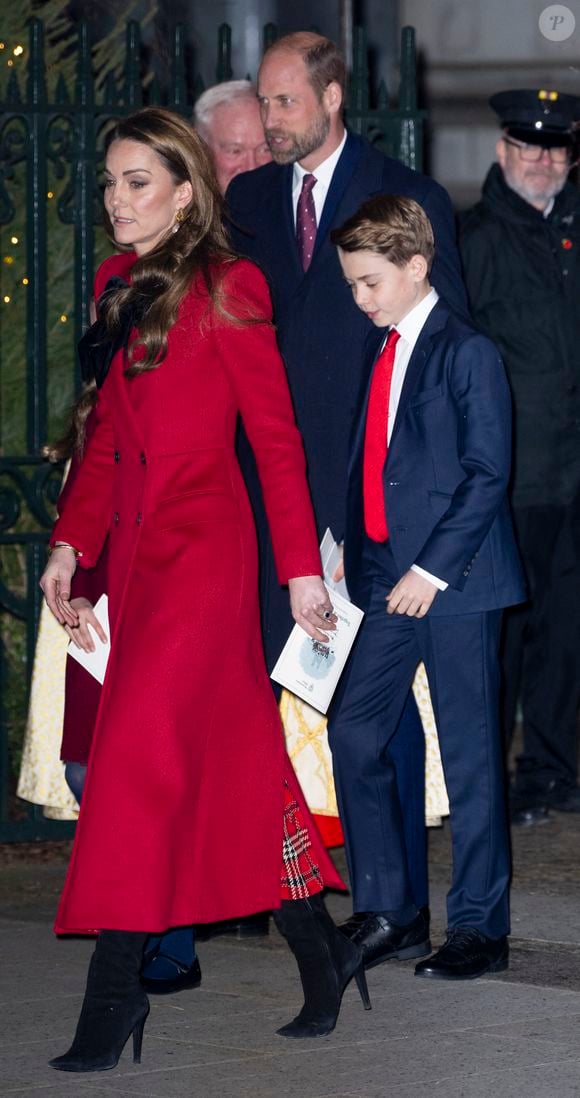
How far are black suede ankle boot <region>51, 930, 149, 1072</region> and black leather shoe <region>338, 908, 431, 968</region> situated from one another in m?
0.91

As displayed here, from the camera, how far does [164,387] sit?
4.19 meters

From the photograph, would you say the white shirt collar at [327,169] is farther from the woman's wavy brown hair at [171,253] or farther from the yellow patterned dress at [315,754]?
the yellow patterned dress at [315,754]

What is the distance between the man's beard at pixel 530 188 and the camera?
680 centimetres

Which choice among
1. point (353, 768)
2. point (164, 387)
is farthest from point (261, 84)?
point (353, 768)

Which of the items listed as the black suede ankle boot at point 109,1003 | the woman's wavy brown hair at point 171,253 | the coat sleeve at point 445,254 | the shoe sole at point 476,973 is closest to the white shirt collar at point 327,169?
the coat sleeve at point 445,254

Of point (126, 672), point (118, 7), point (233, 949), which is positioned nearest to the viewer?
point (126, 672)

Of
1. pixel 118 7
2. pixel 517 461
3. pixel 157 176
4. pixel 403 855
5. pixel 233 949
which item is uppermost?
pixel 118 7

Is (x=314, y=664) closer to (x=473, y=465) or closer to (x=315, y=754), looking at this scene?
(x=473, y=465)

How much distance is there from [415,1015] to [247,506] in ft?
4.06

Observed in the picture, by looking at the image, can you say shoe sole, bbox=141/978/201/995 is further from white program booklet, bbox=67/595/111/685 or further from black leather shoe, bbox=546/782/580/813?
black leather shoe, bbox=546/782/580/813

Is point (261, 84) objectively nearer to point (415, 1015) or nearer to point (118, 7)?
point (415, 1015)

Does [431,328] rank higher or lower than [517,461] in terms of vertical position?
higher

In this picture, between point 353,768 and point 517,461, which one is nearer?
point 353,768
